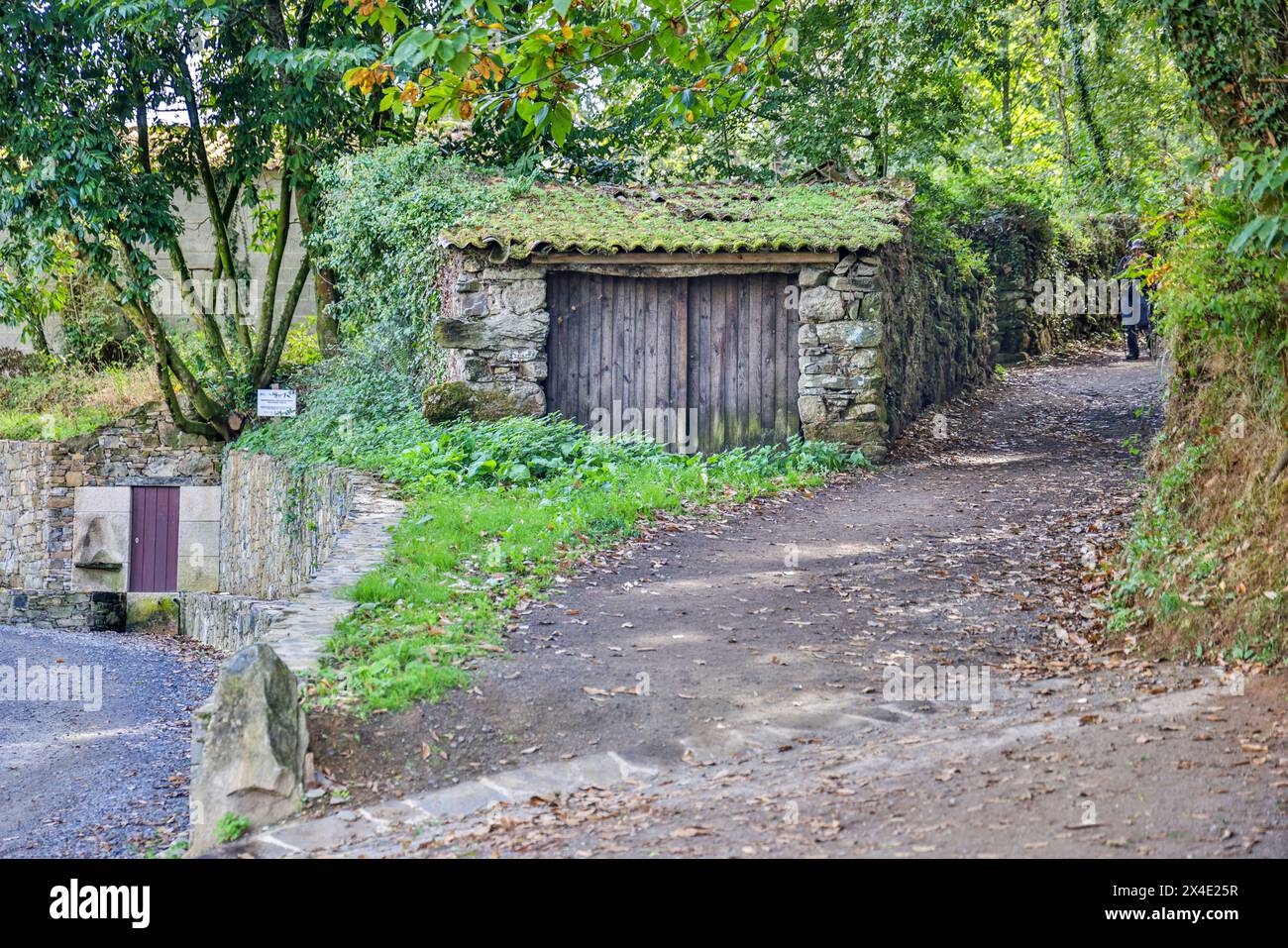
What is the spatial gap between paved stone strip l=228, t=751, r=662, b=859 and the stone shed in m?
7.95

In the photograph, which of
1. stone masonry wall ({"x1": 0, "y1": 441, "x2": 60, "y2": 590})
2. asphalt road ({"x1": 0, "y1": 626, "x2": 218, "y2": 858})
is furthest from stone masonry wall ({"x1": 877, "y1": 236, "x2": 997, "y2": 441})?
stone masonry wall ({"x1": 0, "y1": 441, "x2": 60, "y2": 590})

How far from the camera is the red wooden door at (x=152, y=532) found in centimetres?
1758

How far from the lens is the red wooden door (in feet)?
57.7

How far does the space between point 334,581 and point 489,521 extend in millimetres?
1862

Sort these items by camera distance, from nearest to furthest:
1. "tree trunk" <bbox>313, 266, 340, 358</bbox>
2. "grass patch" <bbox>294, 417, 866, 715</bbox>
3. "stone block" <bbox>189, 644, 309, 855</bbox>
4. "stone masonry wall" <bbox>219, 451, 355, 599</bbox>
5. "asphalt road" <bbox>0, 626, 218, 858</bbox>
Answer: "stone block" <bbox>189, 644, 309, 855</bbox> < "grass patch" <bbox>294, 417, 866, 715</bbox> < "asphalt road" <bbox>0, 626, 218, 858</bbox> < "stone masonry wall" <bbox>219, 451, 355, 599</bbox> < "tree trunk" <bbox>313, 266, 340, 358</bbox>

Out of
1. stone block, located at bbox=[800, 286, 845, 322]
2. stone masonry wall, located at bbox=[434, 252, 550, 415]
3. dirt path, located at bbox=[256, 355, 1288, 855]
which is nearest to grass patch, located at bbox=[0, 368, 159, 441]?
stone masonry wall, located at bbox=[434, 252, 550, 415]

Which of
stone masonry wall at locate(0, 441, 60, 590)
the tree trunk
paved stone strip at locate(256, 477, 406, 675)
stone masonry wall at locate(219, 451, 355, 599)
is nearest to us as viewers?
paved stone strip at locate(256, 477, 406, 675)

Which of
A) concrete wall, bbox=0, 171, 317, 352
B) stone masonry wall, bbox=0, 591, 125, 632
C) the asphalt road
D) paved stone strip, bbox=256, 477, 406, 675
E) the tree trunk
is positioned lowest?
the asphalt road

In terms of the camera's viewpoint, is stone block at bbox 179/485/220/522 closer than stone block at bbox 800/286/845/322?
No

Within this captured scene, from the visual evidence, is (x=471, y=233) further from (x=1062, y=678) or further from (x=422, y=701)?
(x=1062, y=678)

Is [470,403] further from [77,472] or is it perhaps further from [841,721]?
[841,721]

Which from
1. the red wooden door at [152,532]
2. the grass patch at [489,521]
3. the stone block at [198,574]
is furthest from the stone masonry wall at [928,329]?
the red wooden door at [152,532]

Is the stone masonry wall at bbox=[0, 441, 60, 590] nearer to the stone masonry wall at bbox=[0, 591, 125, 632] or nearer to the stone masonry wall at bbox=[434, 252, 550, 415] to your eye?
the stone masonry wall at bbox=[0, 591, 125, 632]

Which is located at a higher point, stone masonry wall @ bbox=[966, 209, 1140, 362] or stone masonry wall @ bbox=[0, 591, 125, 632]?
stone masonry wall @ bbox=[966, 209, 1140, 362]
